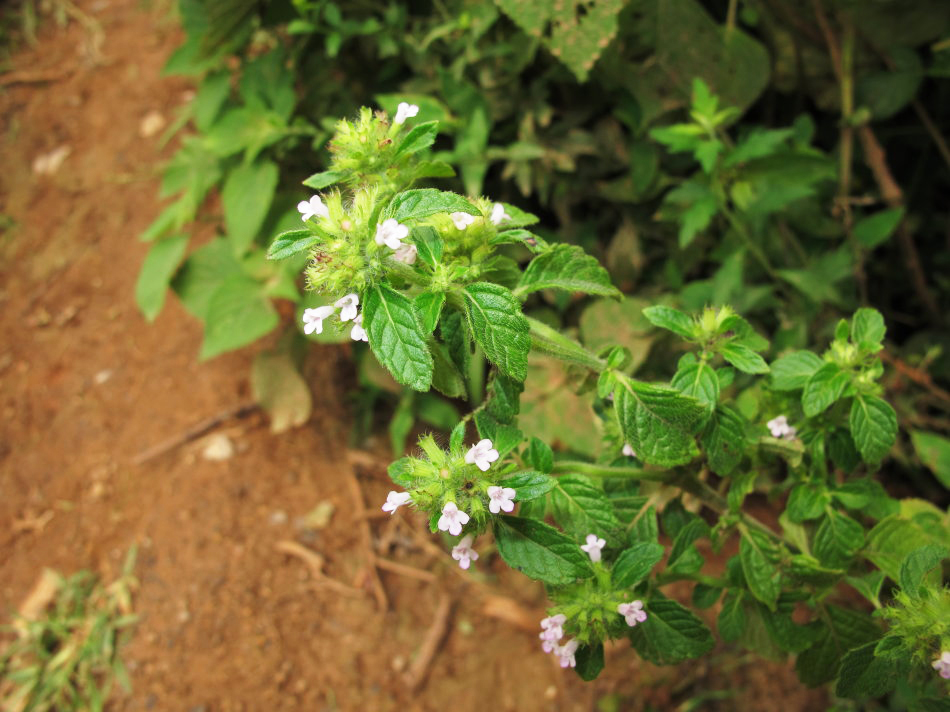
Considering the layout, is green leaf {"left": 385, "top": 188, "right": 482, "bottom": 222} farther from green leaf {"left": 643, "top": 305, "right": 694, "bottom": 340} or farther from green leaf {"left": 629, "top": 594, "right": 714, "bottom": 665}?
green leaf {"left": 629, "top": 594, "right": 714, "bottom": 665}

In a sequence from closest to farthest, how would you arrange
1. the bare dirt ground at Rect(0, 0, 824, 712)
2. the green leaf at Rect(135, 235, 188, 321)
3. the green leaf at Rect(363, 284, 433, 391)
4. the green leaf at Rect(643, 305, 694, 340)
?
the green leaf at Rect(363, 284, 433, 391), the green leaf at Rect(643, 305, 694, 340), the bare dirt ground at Rect(0, 0, 824, 712), the green leaf at Rect(135, 235, 188, 321)

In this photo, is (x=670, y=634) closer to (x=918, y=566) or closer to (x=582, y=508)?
(x=582, y=508)

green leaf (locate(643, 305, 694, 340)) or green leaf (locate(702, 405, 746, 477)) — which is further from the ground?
green leaf (locate(643, 305, 694, 340))

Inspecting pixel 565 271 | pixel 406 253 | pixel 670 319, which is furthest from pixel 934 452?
pixel 406 253

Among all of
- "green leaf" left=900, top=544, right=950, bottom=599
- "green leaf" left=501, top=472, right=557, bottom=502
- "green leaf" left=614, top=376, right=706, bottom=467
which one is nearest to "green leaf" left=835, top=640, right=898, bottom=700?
"green leaf" left=900, top=544, right=950, bottom=599

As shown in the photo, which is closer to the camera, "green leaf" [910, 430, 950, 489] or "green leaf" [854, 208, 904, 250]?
"green leaf" [910, 430, 950, 489]

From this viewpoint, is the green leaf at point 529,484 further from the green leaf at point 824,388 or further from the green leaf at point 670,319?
the green leaf at point 824,388

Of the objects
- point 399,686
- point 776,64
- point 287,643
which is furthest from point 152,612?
point 776,64
